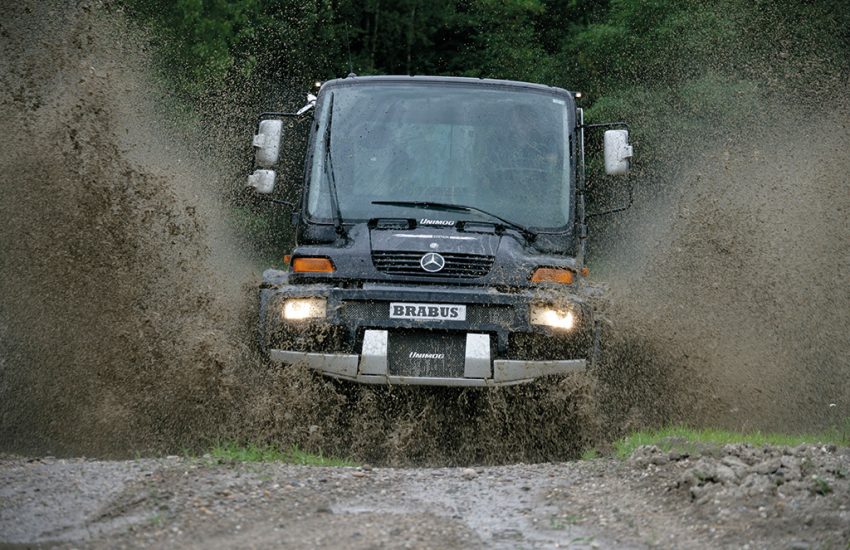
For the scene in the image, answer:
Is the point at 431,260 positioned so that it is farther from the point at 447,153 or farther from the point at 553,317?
the point at 447,153

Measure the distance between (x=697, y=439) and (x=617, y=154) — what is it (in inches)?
93.8

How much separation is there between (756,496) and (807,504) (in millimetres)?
228

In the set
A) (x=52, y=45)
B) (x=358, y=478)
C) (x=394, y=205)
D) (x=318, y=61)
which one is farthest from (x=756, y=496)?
(x=318, y=61)

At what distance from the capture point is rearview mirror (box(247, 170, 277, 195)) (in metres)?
9.59

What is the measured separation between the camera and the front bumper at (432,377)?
7.91m

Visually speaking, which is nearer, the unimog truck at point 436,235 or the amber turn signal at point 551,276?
the unimog truck at point 436,235

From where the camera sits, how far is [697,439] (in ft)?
25.9

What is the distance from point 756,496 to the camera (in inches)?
223

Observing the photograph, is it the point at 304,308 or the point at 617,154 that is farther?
the point at 617,154

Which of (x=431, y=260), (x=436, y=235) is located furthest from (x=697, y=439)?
(x=436, y=235)

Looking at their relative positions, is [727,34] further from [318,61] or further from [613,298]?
[613,298]

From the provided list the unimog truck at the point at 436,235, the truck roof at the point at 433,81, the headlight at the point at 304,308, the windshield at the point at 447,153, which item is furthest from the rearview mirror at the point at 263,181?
the headlight at the point at 304,308

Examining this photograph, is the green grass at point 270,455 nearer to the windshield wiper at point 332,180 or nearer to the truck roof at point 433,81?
the windshield wiper at point 332,180

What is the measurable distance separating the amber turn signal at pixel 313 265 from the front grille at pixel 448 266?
32cm
